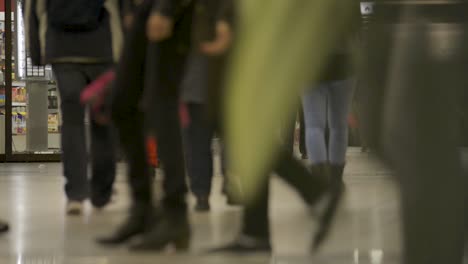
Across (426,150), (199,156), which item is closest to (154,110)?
(199,156)

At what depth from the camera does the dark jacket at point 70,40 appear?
358 cm

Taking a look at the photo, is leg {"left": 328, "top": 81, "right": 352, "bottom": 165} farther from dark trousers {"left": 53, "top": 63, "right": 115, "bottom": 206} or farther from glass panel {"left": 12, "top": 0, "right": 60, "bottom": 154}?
glass panel {"left": 12, "top": 0, "right": 60, "bottom": 154}

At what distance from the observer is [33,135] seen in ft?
27.8

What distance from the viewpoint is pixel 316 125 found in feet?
14.1

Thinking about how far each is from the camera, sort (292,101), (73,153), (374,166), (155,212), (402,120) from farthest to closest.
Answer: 1. (73,153)
2. (155,212)
3. (374,166)
4. (402,120)
5. (292,101)

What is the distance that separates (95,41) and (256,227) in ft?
5.58

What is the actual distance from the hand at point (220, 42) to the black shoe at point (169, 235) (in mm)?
1340

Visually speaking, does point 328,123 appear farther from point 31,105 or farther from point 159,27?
point 31,105

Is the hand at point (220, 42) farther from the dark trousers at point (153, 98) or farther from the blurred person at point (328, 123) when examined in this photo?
the blurred person at point (328, 123)

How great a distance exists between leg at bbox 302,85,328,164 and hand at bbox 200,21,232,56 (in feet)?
10.4

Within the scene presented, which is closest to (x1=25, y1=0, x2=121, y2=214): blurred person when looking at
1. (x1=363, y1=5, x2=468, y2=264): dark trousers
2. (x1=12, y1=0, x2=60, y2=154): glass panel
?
(x1=363, y1=5, x2=468, y2=264): dark trousers

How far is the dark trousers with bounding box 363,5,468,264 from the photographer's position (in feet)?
2.94

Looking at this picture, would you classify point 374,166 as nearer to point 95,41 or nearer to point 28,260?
point 28,260

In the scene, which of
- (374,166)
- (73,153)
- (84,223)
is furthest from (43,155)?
(374,166)
